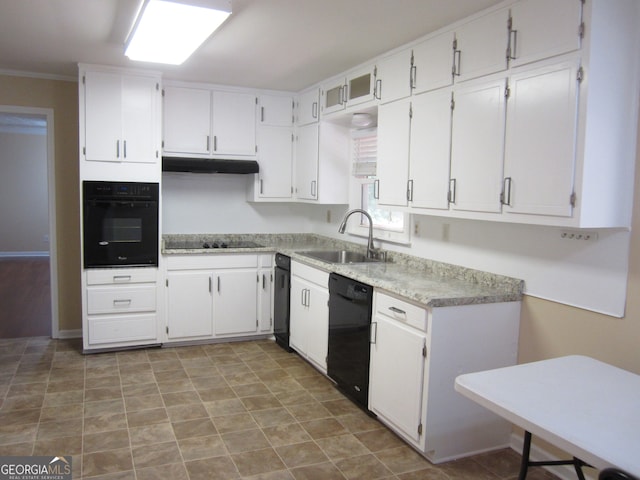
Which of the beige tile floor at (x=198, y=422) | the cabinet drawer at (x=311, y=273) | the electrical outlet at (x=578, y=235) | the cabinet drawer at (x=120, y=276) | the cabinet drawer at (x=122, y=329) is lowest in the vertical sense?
the beige tile floor at (x=198, y=422)

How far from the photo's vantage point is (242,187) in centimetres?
527

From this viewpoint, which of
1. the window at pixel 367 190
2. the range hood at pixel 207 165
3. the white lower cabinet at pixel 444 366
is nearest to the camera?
the white lower cabinet at pixel 444 366

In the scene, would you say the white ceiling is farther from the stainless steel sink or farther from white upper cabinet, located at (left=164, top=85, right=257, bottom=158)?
the stainless steel sink

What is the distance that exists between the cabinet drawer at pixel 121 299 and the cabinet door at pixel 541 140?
3.16 metres

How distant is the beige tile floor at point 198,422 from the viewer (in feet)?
8.77

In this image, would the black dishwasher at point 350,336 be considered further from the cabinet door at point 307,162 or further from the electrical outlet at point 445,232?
the cabinet door at point 307,162

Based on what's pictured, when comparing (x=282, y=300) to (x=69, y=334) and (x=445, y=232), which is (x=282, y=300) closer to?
(x=445, y=232)

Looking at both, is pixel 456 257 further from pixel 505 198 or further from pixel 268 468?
pixel 268 468

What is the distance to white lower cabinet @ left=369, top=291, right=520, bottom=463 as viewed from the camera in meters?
2.70

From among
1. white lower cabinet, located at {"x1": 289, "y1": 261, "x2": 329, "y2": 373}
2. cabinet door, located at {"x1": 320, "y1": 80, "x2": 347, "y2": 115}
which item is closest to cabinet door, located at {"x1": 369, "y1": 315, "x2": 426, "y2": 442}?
white lower cabinet, located at {"x1": 289, "y1": 261, "x2": 329, "y2": 373}

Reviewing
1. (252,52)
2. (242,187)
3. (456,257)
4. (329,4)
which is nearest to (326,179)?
(242,187)

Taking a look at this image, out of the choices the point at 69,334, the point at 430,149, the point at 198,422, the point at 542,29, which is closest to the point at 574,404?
the point at 542,29

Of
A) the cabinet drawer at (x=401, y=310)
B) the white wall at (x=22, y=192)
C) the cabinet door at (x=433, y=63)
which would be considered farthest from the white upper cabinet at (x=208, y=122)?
the white wall at (x=22, y=192)

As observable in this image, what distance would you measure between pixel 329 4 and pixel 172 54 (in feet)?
4.25
